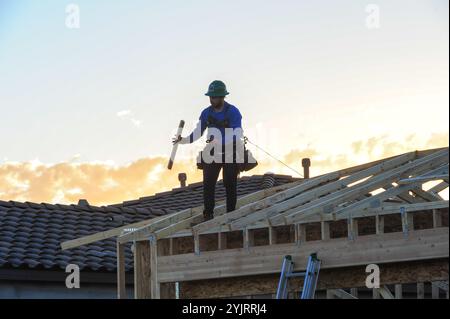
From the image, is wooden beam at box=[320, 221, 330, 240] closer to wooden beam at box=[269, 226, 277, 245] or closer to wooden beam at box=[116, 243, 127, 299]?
wooden beam at box=[269, 226, 277, 245]

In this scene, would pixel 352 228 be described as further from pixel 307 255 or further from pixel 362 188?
pixel 362 188

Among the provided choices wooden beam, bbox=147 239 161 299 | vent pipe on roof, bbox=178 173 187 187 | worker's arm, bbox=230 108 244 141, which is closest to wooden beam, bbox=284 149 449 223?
worker's arm, bbox=230 108 244 141

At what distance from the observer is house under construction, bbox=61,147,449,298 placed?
14273mm

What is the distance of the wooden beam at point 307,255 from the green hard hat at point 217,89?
2.21 metres

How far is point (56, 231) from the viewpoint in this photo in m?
22.4

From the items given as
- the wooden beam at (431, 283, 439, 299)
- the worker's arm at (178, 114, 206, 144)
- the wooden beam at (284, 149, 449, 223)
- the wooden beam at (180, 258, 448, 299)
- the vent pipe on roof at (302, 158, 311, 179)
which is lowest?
the wooden beam at (431, 283, 439, 299)

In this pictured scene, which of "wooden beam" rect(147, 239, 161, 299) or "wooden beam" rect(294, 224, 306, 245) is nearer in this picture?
"wooden beam" rect(294, 224, 306, 245)

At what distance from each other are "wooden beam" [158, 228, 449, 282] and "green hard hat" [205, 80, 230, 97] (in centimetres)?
221

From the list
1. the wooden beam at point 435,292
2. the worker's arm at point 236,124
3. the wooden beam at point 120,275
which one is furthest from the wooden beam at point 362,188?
the wooden beam at point 435,292

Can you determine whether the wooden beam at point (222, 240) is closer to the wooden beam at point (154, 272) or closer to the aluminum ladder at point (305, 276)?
the wooden beam at point (154, 272)

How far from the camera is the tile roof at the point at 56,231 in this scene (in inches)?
800

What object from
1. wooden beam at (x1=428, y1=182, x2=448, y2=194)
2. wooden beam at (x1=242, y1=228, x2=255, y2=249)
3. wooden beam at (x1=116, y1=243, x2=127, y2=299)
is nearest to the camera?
wooden beam at (x1=242, y1=228, x2=255, y2=249)

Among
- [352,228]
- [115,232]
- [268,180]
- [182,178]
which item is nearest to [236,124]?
[352,228]
